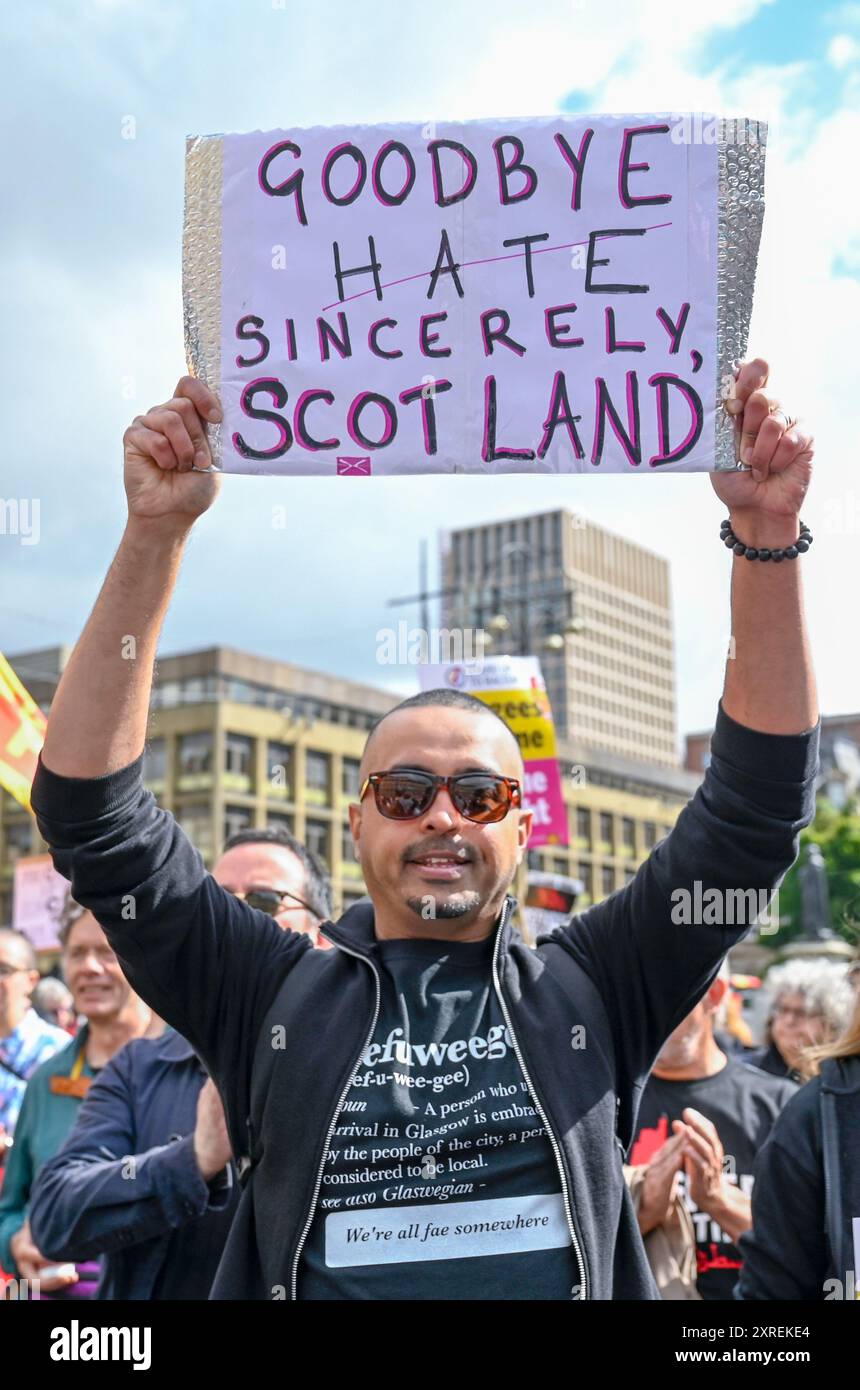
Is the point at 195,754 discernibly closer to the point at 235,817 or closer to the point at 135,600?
the point at 235,817

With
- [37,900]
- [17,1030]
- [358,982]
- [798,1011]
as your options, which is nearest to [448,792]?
[358,982]

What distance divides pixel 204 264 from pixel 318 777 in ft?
179

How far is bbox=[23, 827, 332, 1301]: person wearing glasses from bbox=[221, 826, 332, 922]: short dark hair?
2 centimetres

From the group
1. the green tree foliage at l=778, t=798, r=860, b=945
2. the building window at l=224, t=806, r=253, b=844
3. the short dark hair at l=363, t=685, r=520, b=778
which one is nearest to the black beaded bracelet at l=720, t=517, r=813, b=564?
the short dark hair at l=363, t=685, r=520, b=778

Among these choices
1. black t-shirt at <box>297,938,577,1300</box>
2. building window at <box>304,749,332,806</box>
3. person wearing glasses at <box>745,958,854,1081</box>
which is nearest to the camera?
black t-shirt at <box>297,938,577,1300</box>

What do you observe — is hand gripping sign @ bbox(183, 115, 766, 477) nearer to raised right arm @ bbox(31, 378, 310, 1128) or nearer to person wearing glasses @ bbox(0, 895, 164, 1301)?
raised right arm @ bbox(31, 378, 310, 1128)

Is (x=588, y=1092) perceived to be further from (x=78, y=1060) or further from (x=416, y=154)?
(x=78, y=1060)

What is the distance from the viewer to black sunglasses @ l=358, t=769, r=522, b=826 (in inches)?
103

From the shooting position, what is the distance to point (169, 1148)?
124 inches

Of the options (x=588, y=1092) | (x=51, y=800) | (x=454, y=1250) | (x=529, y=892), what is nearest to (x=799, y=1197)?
(x=588, y=1092)

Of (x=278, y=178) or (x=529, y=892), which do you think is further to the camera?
(x=529, y=892)

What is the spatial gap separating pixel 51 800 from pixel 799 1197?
1457mm

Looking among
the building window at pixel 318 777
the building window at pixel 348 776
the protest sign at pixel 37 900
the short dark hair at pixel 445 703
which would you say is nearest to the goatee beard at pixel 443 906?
the short dark hair at pixel 445 703
